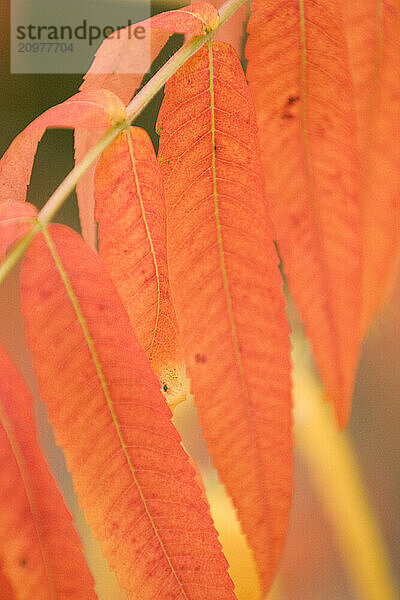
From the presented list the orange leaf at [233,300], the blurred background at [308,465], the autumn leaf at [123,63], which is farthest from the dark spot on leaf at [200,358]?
the blurred background at [308,465]

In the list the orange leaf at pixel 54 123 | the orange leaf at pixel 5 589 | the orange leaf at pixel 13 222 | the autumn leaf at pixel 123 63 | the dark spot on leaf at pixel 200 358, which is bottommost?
the orange leaf at pixel 5 589

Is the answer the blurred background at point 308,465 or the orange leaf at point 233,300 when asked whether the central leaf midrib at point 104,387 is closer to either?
the orange leaf at point 233,300

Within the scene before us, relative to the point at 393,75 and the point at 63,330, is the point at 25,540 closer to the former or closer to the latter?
the point at 63,330

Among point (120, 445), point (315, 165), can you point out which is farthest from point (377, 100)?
point (120, 445)

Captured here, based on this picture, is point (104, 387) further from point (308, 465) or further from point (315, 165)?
point (308, 465)

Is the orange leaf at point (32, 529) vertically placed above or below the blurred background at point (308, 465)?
below

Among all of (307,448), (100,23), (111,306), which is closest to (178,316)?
(111,306)

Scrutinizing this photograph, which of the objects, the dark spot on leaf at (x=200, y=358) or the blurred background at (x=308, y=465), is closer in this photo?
the dark spot on leaf at (x=200, y=358)

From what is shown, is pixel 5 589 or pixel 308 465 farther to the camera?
pixel 308 465
